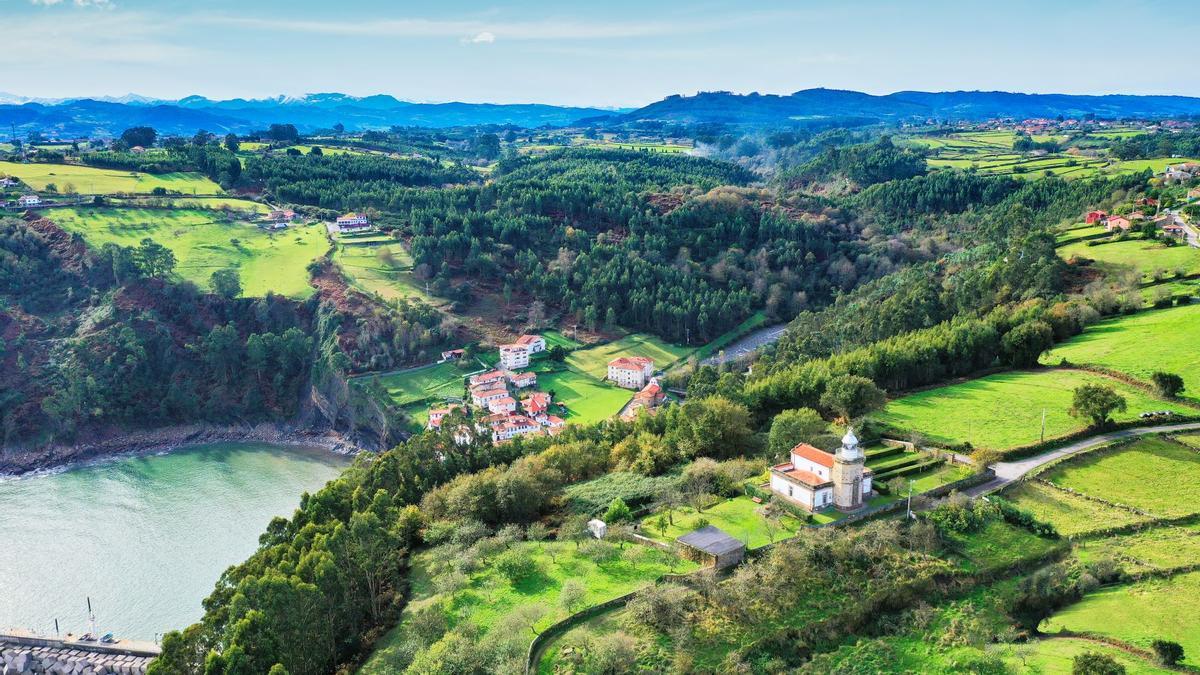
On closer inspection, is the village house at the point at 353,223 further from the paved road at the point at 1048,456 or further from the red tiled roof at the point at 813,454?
the paved road at the point at 1048,456

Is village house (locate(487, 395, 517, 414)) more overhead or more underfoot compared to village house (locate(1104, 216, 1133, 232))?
more underfoot

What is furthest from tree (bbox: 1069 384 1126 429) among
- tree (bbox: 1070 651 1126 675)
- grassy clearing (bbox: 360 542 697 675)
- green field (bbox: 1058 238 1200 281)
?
green field (bbox: 1058 238 1200 281)

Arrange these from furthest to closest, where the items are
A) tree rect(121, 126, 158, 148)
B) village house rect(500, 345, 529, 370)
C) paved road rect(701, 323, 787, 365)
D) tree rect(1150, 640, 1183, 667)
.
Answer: tree rect(121, 126, 158, 148), paved road rect(701, 323, 787, 365), village house rect(500, 345, 529, 370), tree rect(1150, 640, 1183, 667)

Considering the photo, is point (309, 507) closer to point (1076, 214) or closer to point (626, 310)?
point (626, 310)

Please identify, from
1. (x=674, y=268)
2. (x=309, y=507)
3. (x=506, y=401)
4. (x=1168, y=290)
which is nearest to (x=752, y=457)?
(x=309, y=507)

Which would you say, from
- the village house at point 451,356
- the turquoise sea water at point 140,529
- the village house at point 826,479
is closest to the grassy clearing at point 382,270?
the village house at point 451,356

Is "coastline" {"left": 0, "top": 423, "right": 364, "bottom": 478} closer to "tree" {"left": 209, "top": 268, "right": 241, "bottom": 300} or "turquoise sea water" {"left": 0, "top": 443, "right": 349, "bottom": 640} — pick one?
"turquoise sea water" {"left": 0, "top": 443, "right": 349, "bottom": 640}
